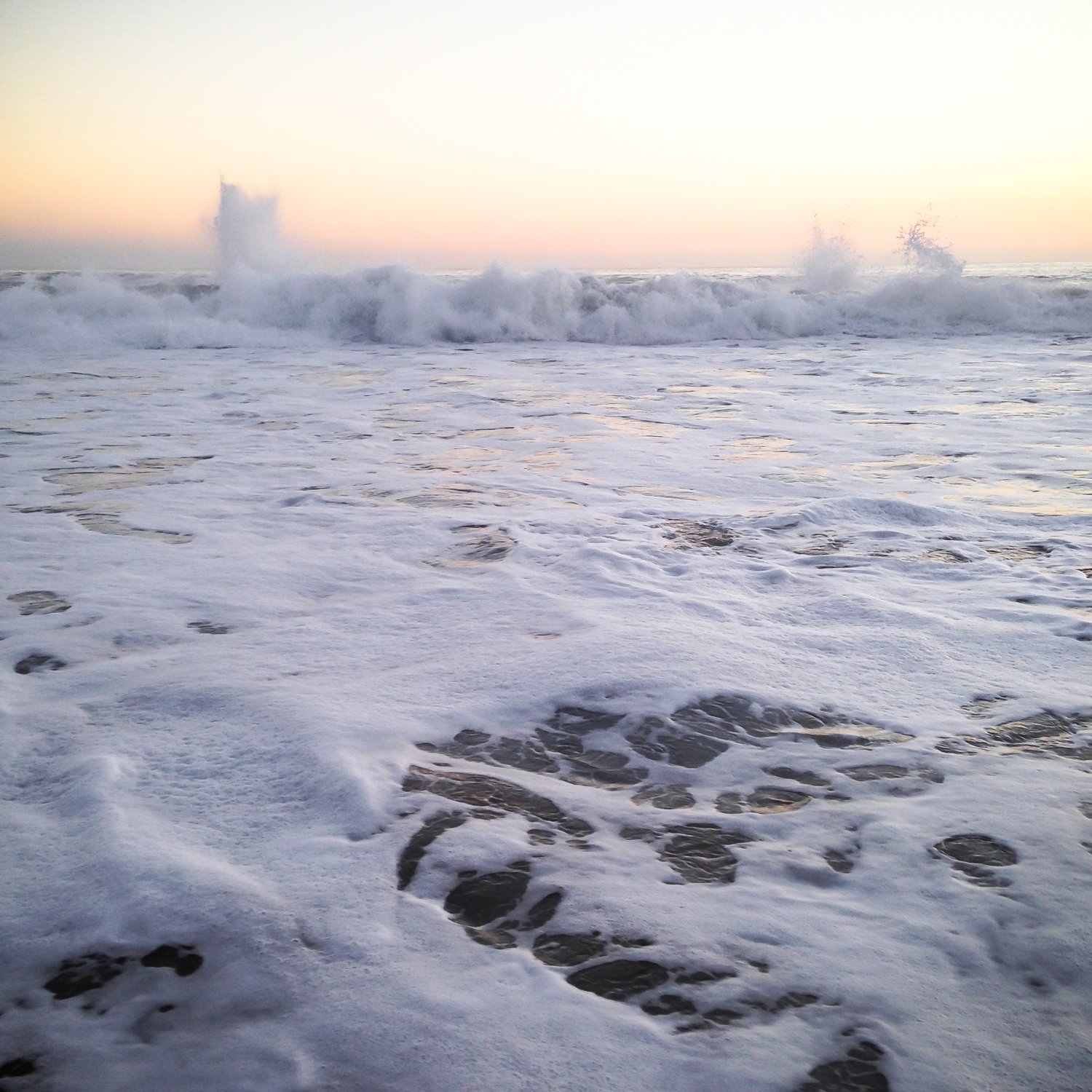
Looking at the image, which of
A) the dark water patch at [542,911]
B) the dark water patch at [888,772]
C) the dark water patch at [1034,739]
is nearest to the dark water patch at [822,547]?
the dark water patch at [1034,739]

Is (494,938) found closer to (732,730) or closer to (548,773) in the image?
(548,773)

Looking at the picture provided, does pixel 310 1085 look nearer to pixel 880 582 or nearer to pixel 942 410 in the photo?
pixel 880 582

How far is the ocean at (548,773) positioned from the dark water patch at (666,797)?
0.01 meters

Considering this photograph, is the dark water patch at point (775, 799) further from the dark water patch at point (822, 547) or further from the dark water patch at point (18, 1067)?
the dark water patch at point (822, 547)

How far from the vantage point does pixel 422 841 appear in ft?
5.93

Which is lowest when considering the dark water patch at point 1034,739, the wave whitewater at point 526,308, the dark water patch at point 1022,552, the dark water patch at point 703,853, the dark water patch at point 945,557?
the dark water patch at point 703,853

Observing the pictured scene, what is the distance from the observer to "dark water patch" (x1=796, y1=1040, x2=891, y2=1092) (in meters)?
1.24

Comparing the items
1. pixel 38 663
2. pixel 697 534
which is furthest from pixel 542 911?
pixel 697 534

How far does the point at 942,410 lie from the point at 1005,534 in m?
3.77

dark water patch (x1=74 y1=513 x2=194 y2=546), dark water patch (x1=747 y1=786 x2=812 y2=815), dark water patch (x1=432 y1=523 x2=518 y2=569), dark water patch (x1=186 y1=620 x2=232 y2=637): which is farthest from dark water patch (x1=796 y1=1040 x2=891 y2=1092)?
dark water patch (x1=74 y1=513 x2=194 y2=546)

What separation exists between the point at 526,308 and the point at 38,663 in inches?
557

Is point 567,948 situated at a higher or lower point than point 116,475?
lower

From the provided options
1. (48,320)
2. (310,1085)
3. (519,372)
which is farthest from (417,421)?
(48,320)

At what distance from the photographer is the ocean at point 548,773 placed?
4.39 ft
